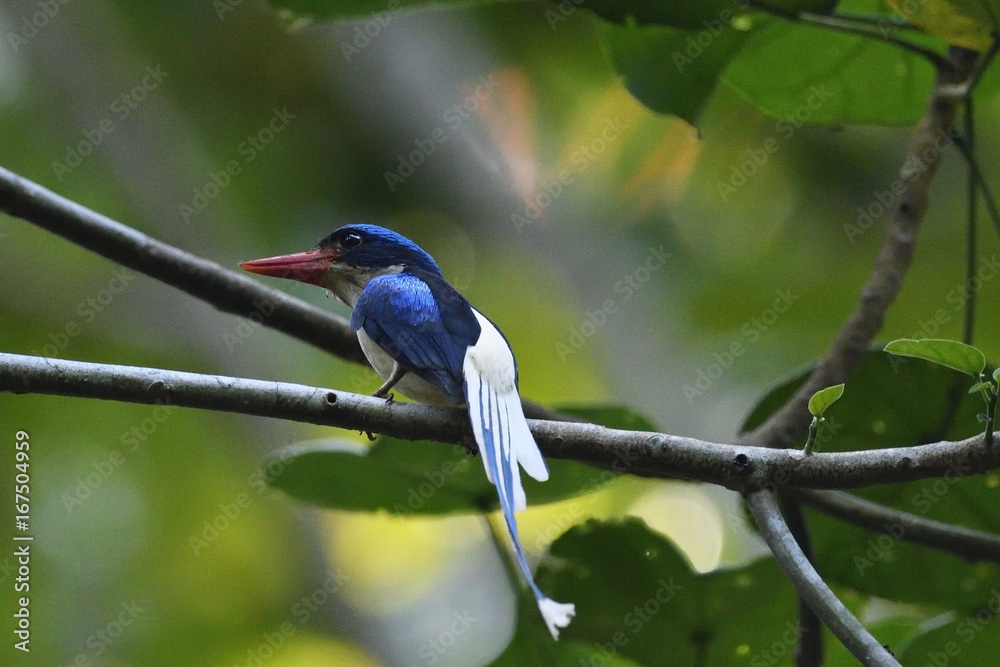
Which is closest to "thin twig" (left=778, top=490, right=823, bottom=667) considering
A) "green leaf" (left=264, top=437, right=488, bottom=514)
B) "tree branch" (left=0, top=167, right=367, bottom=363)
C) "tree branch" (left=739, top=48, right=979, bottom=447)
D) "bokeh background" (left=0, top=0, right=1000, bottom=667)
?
"tree branch" (left=739, top=48, right=979, bottom=447)

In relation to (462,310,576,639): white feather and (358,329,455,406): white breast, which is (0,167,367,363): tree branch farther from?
(462,310,576,639): white feather

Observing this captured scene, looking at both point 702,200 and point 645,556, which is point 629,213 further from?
point 645,556

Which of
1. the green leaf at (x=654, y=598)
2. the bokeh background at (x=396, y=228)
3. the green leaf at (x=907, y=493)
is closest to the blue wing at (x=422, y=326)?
the green leaf at (x=654, y=598)

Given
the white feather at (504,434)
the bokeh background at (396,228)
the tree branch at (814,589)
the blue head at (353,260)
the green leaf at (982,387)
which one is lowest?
the bokeh background at (396,228)

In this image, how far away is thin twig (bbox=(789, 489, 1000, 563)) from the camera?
206 centimetres

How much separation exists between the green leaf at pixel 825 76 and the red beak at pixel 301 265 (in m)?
1.24

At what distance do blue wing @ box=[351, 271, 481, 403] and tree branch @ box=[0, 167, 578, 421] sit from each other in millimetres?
230

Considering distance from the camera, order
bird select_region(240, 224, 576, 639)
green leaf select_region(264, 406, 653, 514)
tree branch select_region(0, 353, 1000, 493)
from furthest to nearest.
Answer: green leaf select_region(264, 406, 653, 514) < bird select_region(240, 224, 576, 639) < tree branch select_region(0, 353, 1000, 493)

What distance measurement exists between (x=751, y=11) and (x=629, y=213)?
10.7 feet

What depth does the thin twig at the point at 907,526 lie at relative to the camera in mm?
2064

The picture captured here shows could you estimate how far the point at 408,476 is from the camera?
7.73 ft

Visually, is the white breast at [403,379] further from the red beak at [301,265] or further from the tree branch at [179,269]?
the red beak at [301,265]

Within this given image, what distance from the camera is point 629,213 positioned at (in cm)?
568

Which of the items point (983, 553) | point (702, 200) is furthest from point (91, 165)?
point (983, 553)
